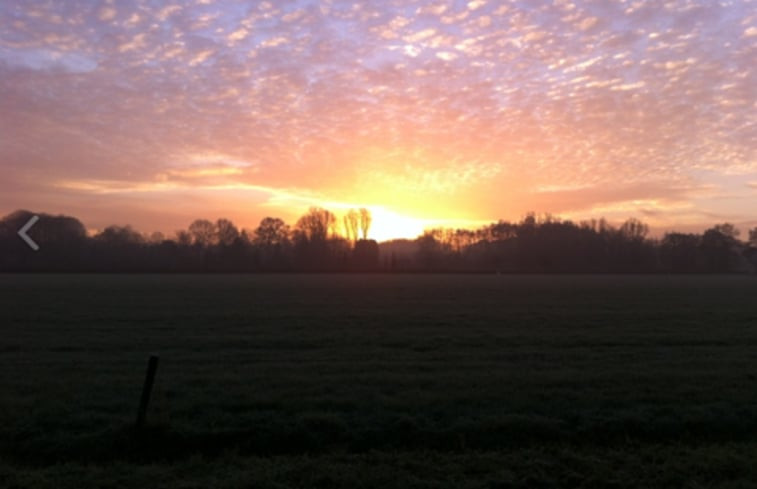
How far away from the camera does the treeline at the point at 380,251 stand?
139m

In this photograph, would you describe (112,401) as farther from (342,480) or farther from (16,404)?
(342,480)

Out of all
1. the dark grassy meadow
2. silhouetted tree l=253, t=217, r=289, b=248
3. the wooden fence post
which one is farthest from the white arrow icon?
silhouetted tree l=253, t=217, r=289, b=248

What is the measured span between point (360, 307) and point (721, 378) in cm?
2268

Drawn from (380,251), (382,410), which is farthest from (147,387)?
(380,251)

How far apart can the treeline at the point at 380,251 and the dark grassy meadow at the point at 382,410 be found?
112 meters

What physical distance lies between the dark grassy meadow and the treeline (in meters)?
112

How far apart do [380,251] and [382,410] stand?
159675mm

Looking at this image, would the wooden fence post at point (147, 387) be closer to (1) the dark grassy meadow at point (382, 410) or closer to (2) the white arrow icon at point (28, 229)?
(1) the dark grassy meadow at point (382, 410)

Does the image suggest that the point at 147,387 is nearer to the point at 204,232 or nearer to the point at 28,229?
the point at 28,229

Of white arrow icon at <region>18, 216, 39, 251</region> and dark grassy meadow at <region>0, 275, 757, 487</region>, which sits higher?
white arrow icon at <region>18, 216, 39, 251</region>

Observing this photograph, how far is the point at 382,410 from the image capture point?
10.1m

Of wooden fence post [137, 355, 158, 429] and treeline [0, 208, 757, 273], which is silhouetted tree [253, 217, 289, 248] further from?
wooden fence post [137, 355, 158, 429]

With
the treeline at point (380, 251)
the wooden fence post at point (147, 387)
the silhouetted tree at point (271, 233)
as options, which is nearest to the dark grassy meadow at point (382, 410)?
the wooden fence post at point (147, 387)

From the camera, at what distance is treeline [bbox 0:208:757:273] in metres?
139
